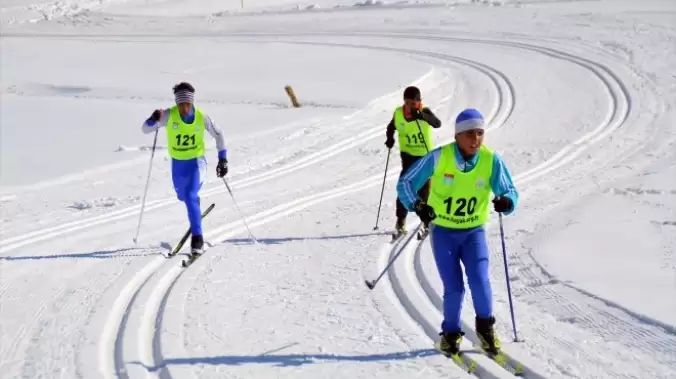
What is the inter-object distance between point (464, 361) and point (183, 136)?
477 cm

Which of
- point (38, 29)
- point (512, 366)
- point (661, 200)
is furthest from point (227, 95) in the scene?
point (38, 29)

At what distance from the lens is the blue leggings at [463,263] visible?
582 centimetres

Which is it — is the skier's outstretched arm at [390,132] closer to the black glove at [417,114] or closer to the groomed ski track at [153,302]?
the black glove at [417,114]

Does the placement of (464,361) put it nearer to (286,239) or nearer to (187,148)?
(286,239)

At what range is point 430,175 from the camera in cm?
579

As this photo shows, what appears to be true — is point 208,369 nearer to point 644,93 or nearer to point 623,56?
point 644,93

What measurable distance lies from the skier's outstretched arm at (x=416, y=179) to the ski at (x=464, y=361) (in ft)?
4.11

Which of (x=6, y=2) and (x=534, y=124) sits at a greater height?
(x=6, y=2)

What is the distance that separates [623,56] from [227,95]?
12.3m

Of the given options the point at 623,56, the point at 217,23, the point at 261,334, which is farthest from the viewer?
the point at 217,23

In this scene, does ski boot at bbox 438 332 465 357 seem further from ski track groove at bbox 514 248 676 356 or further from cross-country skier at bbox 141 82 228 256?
cross-country skier at bbox 141 82 228 256

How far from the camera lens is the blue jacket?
18.8ft

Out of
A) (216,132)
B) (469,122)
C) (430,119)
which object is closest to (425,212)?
(469,122)

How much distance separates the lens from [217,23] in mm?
44125
